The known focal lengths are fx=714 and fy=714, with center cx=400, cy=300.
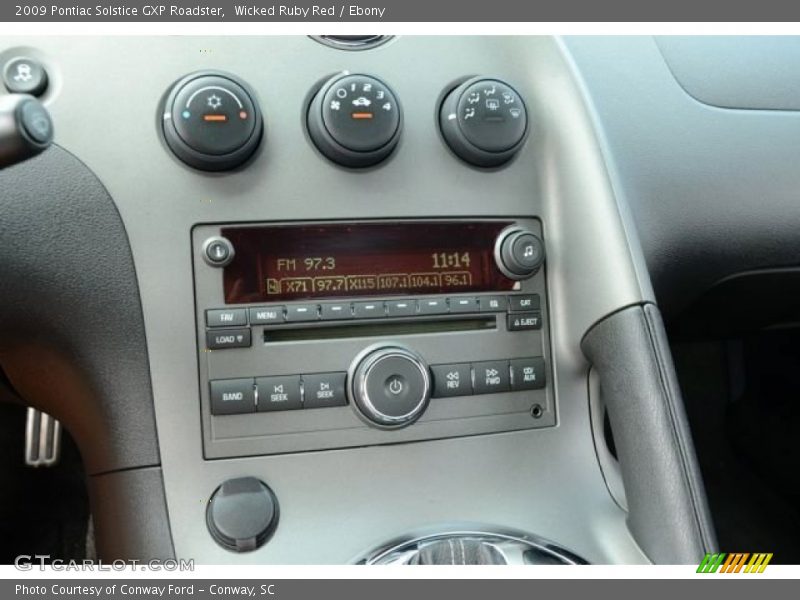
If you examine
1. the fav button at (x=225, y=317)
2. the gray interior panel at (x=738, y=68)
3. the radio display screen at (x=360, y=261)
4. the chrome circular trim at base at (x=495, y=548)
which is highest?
the gray interior panel at (x=738, y=68)

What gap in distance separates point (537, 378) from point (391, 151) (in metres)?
0.31

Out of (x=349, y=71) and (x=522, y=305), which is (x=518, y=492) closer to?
(x=522, y=305)

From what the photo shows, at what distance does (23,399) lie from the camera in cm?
92

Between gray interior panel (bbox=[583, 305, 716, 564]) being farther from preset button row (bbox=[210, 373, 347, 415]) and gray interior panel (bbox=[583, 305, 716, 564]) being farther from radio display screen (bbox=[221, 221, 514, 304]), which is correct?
preset button row (bbox=[210, 373, 347, 415])

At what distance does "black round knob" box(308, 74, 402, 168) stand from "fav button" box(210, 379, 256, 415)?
266 millimetres

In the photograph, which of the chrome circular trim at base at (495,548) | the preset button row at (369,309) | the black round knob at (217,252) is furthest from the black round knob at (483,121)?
the chrome circular trim at base at (495,548)

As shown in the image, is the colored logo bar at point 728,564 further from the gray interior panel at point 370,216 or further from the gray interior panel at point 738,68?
the gray interior panel at point 738,68

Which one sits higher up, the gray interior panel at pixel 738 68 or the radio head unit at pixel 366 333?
the gray interior panel at pixel 738 68

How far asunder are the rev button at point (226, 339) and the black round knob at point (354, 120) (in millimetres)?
217

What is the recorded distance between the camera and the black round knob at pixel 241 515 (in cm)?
74

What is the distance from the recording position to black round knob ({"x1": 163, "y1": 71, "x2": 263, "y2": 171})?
2.42 ft

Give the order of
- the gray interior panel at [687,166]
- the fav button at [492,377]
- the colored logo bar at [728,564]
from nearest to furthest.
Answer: the colored logo bar at [728,564] < the fav button at [492,377] < the gray interior panel at [687,166]

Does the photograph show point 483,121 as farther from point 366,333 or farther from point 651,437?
point 651,437

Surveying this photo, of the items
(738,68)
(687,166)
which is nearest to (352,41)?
(687,166)
